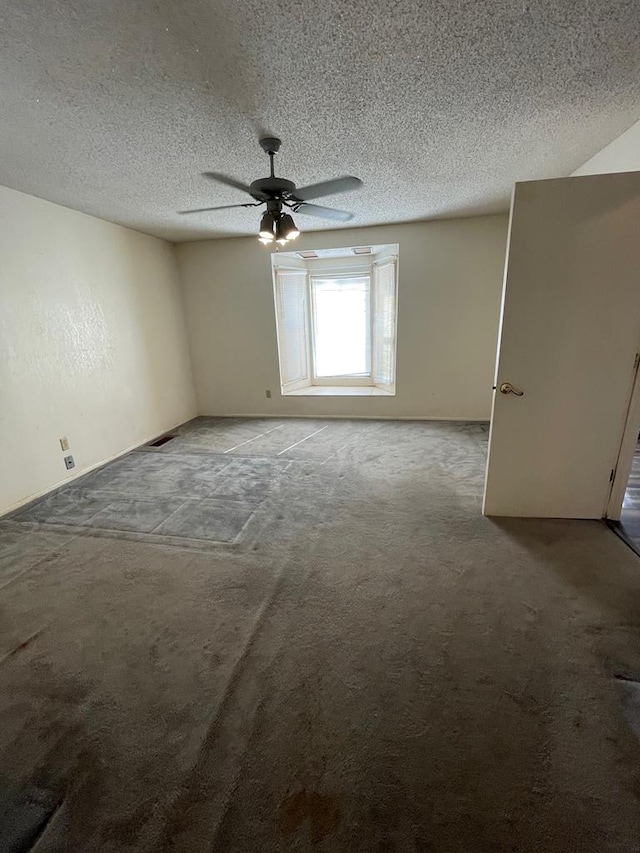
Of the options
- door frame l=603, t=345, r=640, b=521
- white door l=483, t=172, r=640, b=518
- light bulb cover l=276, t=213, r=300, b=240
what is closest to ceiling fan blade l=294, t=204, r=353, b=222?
light bulb cover l=276, t=213, r=300, b=240

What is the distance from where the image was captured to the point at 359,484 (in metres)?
3.05

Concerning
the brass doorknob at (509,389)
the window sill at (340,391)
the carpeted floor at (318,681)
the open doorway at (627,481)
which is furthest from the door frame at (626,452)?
the window sill at (340,391)

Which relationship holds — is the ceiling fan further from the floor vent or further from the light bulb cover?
the floor vent

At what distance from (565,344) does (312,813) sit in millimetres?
2464

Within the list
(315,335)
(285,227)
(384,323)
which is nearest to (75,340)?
(285,227)

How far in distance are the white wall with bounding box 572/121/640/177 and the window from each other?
2450 mm

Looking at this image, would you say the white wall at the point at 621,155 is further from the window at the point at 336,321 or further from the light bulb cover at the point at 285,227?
the window at the point at 336,321

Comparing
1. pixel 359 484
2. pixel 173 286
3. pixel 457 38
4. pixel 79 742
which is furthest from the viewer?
pixel 173 286

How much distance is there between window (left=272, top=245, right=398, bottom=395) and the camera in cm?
499

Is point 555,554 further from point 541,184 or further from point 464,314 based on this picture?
point 464,314

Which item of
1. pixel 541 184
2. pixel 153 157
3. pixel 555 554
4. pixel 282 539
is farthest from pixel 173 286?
pixel 555 554

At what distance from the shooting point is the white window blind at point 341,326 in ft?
17.4

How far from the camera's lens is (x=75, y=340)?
11.2ft

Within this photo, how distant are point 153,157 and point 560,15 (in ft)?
7.34
